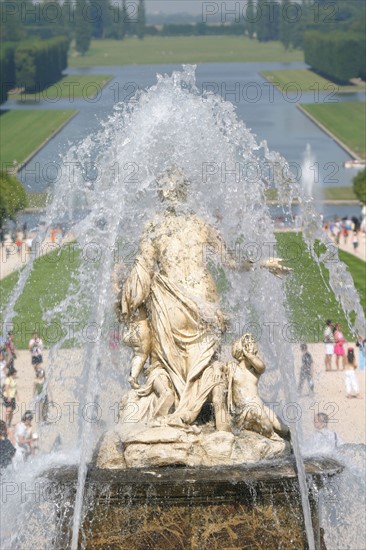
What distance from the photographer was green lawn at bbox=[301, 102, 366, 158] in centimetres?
6775

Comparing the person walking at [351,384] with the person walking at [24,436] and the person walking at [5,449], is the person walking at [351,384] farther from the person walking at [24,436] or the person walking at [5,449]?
the person walking at [5,449]

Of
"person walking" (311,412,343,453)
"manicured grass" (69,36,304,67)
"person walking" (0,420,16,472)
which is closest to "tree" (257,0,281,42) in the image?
"manicured grass" (69,36,304,67)

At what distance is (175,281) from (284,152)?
169 ft

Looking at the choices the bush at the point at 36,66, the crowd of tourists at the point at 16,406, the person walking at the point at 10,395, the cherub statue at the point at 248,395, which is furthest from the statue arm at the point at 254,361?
the bush at the point at 36,66

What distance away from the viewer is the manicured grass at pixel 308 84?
9538 centimetres

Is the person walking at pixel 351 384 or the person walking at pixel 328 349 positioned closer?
the person walking at pixel 351 384

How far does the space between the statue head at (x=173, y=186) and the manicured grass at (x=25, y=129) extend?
44.1 metres

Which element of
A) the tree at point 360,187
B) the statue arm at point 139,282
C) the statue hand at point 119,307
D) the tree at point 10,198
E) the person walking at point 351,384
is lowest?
the person walking at point 351,384

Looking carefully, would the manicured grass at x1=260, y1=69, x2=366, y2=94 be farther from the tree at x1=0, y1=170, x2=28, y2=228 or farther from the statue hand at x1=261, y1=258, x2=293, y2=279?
the statue hand at x1=261, y1=258, x2=293, y2=279

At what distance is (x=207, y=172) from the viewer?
1348 cm

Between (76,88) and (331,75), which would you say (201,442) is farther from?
(331,75)

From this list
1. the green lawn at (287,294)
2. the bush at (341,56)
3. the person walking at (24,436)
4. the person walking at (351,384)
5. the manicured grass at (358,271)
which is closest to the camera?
the person walking at (24,436)

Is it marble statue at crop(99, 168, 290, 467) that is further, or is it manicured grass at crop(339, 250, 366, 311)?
manicured grass at crop(339, 250, 366, 311)

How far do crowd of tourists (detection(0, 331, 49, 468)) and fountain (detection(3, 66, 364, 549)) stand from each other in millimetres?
2059
